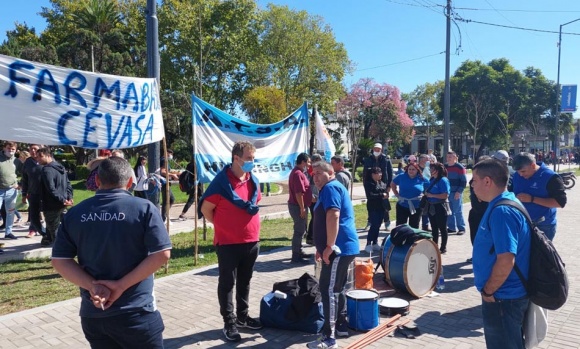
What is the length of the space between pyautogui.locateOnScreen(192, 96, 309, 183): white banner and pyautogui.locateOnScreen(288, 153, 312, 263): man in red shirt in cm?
43

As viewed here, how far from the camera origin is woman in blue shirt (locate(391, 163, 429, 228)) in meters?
8.16

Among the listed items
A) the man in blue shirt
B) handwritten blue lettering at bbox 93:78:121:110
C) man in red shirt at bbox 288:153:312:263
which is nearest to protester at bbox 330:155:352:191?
man in red shirt at bbox 288:153:312:263

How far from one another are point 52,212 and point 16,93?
3.75 meters

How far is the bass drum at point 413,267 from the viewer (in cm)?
566

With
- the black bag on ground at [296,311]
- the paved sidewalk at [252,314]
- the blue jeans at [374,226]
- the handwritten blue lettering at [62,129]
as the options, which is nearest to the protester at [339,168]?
the blue jeans at [374,226]

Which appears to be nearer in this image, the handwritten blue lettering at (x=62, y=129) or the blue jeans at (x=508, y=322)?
the blue jeans at (x=508, y=322)

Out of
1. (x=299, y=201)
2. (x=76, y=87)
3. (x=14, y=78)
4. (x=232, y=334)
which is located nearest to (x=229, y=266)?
(x=232, y=334)

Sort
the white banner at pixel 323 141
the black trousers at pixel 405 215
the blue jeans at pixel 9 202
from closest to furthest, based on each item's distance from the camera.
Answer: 1. the black trousers at pixel 405 215
2. the blue jeans at pixel 9 202
3. the white banner at pixel 323 141

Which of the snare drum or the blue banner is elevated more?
the blue banner

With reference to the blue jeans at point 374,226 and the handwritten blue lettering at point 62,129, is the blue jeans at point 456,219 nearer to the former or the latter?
the blue jeans at point 374,226

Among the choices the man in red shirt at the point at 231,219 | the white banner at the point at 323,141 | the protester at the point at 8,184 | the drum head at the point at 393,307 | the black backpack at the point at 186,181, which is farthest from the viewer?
the black backpack at the point at 186,181

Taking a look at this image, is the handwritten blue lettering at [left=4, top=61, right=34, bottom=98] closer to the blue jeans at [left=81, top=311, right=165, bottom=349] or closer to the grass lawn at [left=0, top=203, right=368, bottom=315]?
the grass lawn at [left=0, top=203, right=368, bottom=315]

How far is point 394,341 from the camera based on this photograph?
4.57 meters

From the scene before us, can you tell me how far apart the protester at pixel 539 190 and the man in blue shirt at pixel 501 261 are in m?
2.50
